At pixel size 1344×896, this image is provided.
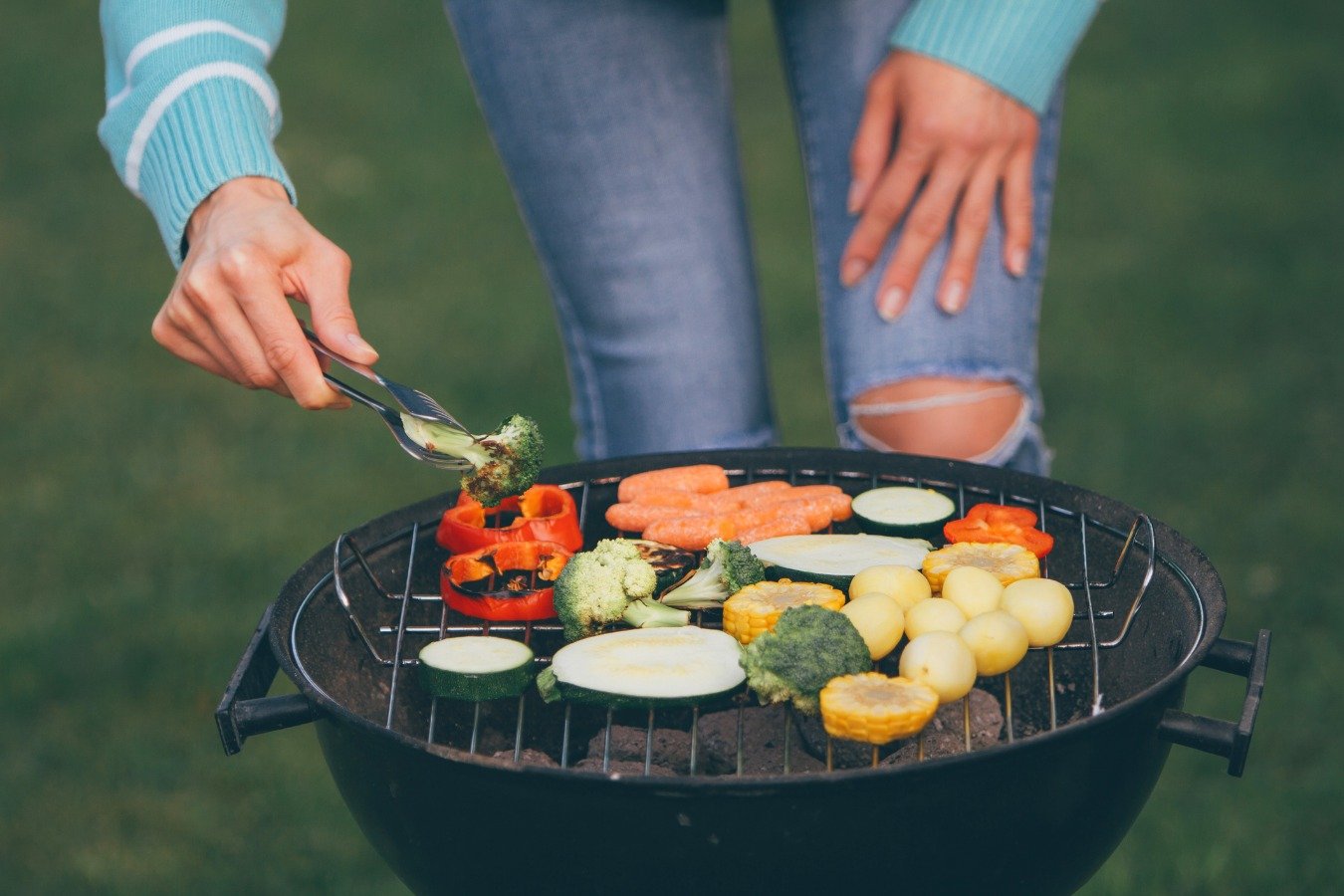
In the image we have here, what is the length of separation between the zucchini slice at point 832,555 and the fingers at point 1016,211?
2.44ft

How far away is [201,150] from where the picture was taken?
2.00 m

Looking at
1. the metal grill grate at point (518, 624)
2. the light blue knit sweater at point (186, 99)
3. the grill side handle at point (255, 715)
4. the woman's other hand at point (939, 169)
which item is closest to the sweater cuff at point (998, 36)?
the woman's other hand at point (939, 169)

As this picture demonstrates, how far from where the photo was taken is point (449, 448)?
195cm

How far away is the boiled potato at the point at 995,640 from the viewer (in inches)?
69.9

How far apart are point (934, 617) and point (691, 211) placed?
3.76ft

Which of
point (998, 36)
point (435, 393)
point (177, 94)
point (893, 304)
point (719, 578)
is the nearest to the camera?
point (719, 578)

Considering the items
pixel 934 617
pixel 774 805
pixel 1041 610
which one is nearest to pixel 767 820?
pixel 774 805

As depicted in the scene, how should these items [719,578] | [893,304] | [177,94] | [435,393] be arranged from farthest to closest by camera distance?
[435,393] < [893,304] < [177,94] < [719,578]

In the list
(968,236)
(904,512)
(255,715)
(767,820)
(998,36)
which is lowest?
(767,820)

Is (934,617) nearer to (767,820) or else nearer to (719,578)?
(719,578)

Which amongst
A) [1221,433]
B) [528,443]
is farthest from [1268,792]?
[528,443]

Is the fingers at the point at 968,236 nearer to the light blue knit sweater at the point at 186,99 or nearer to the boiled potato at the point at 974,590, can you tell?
the boiled potato at the point at 974,590

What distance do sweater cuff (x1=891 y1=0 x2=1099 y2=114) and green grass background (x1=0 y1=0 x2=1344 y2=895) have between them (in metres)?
0.89

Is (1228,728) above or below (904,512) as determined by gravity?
below
